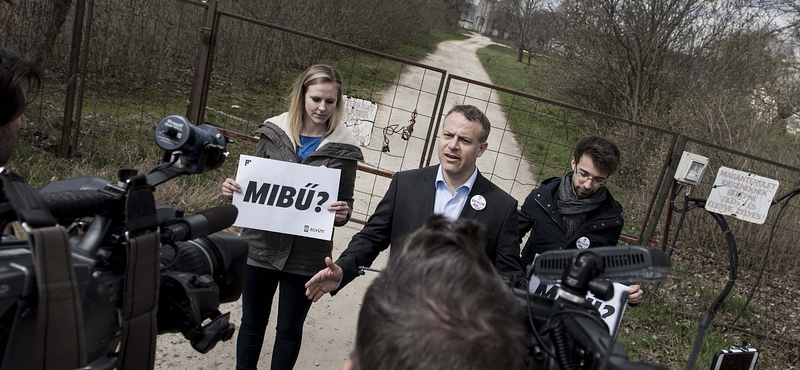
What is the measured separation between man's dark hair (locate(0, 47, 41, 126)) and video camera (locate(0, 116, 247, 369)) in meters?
0.62

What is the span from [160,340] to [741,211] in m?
5.46

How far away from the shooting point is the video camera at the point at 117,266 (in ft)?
3.91

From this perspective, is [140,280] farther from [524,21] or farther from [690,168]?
[524,21]

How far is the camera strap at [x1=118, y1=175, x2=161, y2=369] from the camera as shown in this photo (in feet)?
4.59

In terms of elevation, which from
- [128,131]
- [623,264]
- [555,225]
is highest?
[623,264]

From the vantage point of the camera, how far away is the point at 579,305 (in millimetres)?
1177

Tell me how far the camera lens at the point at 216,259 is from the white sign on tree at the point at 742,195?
207 inches

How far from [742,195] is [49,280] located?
6.22 meters

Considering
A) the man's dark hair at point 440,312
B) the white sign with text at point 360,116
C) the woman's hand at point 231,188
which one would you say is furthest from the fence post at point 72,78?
the man's dark hair at point 440,312

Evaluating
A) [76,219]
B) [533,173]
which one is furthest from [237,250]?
[533,173]

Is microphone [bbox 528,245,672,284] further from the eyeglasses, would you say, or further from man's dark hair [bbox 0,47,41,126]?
the eyeglasses

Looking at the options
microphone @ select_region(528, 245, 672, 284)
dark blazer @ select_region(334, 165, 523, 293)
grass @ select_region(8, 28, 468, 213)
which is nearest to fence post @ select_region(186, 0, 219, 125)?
grass @ select_region(8, 28, 468, 213)

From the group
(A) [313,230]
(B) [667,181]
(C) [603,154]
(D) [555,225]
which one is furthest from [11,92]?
(B) [667,181]

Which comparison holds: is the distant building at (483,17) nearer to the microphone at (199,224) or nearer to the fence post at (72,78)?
the fence post at (72,78)
